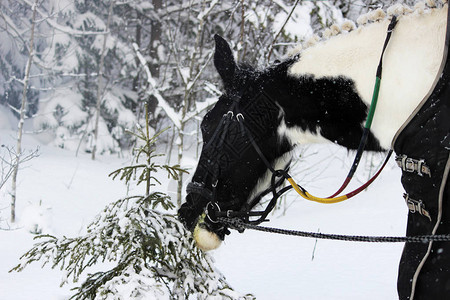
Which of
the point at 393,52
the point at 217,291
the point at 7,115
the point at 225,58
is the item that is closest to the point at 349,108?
the point at 393,52

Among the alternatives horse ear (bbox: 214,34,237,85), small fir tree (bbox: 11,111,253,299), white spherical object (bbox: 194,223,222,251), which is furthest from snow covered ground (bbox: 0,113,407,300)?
small fir tree (bbox: 11,111,253,299)

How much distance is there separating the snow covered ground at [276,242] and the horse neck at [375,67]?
0.97 feet

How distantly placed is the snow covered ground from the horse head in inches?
17.5

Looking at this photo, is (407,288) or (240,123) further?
(240,123)

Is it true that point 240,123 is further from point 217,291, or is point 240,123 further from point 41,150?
point 41,150

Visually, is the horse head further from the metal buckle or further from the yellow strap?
the metal buckle

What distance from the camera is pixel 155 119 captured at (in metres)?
14.9

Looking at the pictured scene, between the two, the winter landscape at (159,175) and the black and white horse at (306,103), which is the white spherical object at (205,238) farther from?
the winter landscape at (159,175)

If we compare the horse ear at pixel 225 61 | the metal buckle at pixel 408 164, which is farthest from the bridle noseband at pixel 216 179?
the metal buckle at pixel 408 164

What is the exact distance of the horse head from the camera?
80.0 inches

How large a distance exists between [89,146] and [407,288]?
47.2 feet

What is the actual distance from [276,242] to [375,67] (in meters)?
5.06

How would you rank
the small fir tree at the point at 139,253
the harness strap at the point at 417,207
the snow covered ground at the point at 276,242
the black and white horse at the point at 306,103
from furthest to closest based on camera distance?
1. the snow covered ground at the point at 276,242
2. the small fir tree at the point at 139,253
3. the black and white horse at the point at 306,103
4. the harness strap at the point at 417,207

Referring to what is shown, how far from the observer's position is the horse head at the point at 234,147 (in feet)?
6.67
